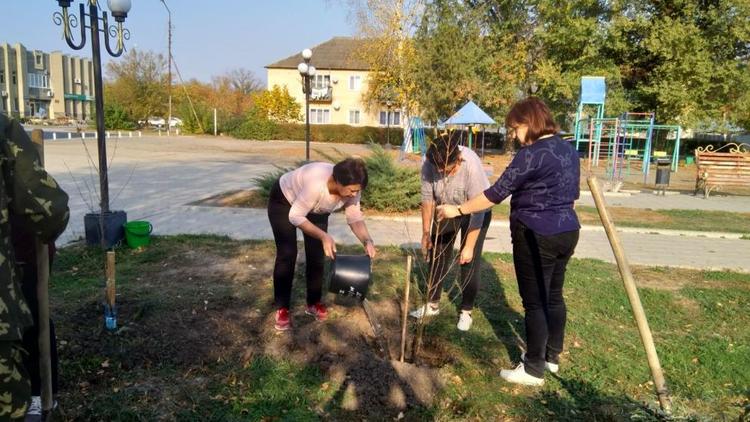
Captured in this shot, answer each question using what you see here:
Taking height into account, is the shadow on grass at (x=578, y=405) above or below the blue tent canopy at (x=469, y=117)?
below

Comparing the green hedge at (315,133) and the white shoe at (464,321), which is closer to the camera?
the white shoe at (464,321)

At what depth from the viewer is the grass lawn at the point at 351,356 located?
9.41 ft

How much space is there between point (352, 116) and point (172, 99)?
16.3 m

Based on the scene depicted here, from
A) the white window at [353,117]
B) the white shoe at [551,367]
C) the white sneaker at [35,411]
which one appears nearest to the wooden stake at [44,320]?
the white sneaker at [35,411]

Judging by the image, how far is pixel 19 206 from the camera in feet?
5.82

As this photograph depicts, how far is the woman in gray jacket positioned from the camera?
3.58 m

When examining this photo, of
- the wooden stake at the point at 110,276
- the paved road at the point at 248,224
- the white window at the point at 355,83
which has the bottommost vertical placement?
the paved road at the point at 248,224

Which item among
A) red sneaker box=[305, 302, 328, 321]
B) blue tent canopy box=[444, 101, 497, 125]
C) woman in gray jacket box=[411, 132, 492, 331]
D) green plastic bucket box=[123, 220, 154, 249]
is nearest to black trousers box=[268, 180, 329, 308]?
red sneaker box=[305, 302, 328, 321]

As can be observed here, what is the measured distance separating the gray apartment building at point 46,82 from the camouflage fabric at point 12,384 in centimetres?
7141

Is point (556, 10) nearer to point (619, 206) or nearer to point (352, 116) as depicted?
point (619, 206)

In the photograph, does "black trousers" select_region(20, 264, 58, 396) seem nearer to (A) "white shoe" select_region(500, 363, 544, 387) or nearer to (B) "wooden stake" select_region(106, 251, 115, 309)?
(B) "wooden stake" select_region(106, 251, 115, 309)

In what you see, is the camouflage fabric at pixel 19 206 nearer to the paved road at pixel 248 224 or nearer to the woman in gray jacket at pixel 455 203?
the woman in gray jacket at pixel 455 203

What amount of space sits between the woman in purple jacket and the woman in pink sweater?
1.90ft

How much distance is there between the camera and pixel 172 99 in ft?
159
